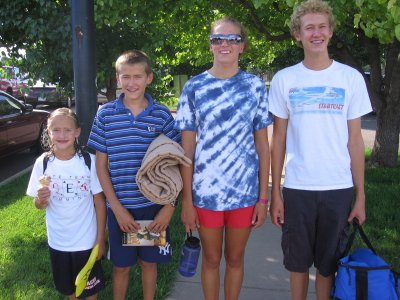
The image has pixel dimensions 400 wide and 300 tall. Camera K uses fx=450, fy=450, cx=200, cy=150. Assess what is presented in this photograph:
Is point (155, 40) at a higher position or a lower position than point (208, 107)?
higher

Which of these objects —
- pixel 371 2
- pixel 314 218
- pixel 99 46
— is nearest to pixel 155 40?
pixel 99 46

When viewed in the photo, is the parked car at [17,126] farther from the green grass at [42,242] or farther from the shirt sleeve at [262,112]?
the shirt sleeve at [262,112]

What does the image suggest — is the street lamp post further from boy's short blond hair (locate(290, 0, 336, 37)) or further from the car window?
the car window

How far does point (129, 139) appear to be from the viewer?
252 centimetres

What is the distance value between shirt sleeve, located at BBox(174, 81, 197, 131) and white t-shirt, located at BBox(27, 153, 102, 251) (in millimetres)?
588

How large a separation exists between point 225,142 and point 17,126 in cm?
713

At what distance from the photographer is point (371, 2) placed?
315 centimetres

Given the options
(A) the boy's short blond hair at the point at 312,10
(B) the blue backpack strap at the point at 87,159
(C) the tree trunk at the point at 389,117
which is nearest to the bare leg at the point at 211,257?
(B) the blue backpack strap at the point at 87,159

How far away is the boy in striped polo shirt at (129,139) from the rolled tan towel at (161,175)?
148mm

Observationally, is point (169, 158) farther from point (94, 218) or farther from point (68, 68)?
point (68, 68)

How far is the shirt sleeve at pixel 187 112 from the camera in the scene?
8.13 ft

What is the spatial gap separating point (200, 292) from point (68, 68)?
7.75 feet

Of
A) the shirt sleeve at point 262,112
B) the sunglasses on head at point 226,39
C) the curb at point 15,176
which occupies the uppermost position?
the sunglasses on head at point 226,39

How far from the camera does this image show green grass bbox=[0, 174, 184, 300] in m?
3.26
